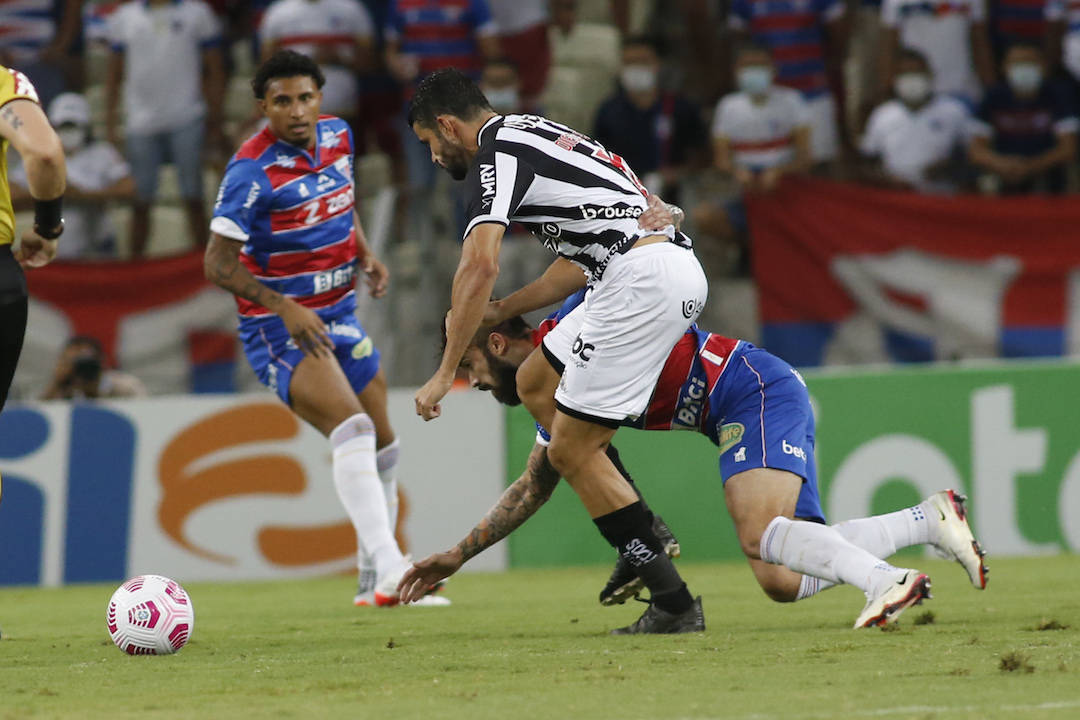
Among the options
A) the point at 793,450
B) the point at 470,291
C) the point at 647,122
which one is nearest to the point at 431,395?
the point at 470,291

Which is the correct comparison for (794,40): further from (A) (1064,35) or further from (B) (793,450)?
(B) (793,450)

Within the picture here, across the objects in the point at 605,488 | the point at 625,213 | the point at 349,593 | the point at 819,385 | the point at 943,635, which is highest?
the point at 625,213

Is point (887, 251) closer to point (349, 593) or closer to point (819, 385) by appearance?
point (819, 385)

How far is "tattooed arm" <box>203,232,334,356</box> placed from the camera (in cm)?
834

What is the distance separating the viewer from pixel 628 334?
639 centimetres

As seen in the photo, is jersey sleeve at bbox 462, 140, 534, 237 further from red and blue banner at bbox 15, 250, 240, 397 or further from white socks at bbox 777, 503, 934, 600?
red and blue banner at bbox 15, 250, 240, 397

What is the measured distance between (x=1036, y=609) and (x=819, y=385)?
152 inches

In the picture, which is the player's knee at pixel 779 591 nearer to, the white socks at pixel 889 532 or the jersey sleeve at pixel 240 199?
the white socks at pixel 889 532

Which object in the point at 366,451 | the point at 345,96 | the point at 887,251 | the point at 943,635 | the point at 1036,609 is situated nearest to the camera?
the point at 943,635

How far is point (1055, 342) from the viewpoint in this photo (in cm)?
1134

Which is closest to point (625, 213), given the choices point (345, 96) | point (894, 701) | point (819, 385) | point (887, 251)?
point (894, 701)

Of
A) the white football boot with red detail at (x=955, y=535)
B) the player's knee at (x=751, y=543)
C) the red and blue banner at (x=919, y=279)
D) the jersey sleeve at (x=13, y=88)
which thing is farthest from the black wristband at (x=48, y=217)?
the red and blue banner at (x=919, y=279)

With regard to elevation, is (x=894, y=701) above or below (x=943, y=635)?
above

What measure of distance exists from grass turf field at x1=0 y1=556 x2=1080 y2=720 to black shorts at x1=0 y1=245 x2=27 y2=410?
45.7 inches
